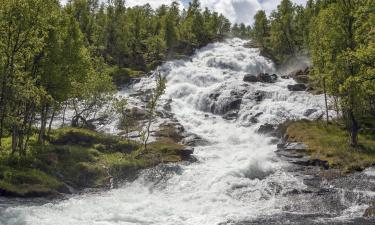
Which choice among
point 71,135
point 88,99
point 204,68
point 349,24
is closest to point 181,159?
point 71,135

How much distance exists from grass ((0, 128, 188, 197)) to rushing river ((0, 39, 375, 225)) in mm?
2566

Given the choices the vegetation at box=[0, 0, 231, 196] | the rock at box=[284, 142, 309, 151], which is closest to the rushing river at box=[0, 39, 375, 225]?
the rock at box=[284, 142, 309, 151]

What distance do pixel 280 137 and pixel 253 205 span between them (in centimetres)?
2532

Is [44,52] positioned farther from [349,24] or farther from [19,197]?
[349,24]

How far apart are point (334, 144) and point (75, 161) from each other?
2960 centimetres

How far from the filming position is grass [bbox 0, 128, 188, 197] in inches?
1503

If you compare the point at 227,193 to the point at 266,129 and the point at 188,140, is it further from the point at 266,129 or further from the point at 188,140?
the point at 266,129

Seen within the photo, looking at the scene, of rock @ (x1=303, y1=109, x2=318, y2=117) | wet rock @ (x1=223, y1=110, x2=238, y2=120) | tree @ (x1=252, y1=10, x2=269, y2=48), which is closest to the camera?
rock @ (x1=303, y1=109, x2=318, y2=117)

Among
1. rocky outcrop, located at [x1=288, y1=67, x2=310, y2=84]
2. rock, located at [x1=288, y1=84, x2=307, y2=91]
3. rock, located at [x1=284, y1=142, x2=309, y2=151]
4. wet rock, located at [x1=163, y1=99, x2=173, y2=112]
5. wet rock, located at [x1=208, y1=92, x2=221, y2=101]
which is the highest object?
rocky outcrop, located at [x1=288, y1=67, x2=310, y2=84]

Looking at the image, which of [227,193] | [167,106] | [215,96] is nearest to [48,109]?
[167,106]

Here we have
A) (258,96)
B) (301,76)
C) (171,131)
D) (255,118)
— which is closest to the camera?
(171,131)

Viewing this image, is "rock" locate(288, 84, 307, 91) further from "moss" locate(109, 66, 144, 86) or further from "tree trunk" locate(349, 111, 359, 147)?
"moss" locate(109, 66, 144, 86)

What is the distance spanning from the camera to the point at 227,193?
128 ft

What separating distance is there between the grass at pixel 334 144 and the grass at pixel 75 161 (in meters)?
15.5
